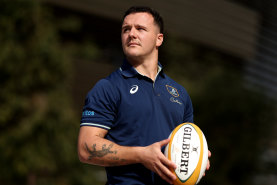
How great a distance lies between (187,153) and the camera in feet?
10.3

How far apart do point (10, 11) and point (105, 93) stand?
786 cm

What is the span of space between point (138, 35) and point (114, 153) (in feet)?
3.33

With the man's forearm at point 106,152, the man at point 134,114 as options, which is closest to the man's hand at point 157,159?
the man at point 134,114

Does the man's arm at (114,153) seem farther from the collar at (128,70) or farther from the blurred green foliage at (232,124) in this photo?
the blurred green foliage at (232,124)

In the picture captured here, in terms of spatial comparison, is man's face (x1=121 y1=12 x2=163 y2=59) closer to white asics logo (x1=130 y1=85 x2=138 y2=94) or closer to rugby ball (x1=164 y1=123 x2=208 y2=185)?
white asics logo (x1=130 y1=85 x2=138 y2=94)

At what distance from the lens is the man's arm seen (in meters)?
2.83

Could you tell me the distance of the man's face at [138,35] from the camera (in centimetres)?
333

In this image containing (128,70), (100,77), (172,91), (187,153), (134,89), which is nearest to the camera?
(187,153)

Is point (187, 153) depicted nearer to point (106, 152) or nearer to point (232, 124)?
point (106, 152)

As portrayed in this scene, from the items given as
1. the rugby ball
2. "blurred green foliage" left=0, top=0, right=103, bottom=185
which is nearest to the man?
the rugby ball

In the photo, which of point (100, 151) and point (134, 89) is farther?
point (134, 89)

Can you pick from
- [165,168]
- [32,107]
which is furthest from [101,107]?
[32,107]

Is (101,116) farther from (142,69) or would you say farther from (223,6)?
(223,6)

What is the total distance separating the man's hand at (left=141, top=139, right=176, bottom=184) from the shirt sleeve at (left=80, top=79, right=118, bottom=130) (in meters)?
0.45
